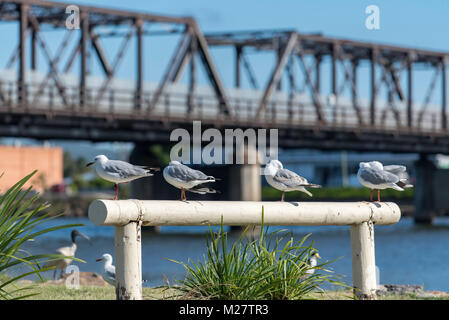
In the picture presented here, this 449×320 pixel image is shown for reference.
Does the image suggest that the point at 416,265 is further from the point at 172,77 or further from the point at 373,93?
the point at 373,93

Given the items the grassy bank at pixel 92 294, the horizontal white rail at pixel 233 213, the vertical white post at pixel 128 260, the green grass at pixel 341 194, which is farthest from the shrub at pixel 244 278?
the green grass at pixel 341 194

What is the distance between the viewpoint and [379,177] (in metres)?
14.1

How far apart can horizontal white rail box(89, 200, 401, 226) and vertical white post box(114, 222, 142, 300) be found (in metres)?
0.14

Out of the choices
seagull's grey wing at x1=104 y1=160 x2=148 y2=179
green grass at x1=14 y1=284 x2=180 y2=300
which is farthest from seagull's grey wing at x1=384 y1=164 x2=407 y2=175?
seagull's grey wing at x1=104 y1=160 x2=148 y2=179

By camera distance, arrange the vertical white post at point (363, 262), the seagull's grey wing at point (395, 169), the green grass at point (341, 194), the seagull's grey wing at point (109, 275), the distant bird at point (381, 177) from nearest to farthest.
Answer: the vertical white post at point (363, 262)
the distant bird at point (381, 177)
the seagull's grey wing at point (395, 169)
the seagull's grey wing at point (109, 275)
the green grass at point (341, 194)

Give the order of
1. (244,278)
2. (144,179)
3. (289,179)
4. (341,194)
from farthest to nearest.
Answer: (341,194), (144,179), (289,179), (244,278)

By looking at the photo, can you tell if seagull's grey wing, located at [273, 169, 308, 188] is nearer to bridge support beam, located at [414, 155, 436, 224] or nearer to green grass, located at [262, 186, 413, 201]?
bridge support beam, located at [414, 155, 436, 224]

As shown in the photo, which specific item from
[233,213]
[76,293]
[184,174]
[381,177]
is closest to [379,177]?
[381,177]

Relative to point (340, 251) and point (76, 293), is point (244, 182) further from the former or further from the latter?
point (76, 293)

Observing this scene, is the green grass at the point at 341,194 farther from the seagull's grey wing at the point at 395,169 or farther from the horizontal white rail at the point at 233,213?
the horizontal white rail at the point at 233,213

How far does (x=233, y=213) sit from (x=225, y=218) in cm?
11

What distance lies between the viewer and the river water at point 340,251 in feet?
126

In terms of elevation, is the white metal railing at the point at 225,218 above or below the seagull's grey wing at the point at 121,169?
below
